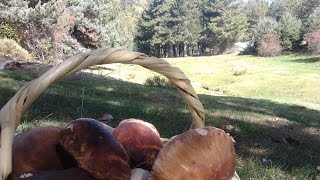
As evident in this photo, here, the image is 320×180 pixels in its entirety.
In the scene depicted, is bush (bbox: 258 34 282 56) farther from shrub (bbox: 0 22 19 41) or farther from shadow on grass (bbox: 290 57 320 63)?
shrub (bbox: 0 22 19 41)

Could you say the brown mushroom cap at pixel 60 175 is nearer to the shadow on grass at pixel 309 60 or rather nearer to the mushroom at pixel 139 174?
the mushroom at pixel 139 174

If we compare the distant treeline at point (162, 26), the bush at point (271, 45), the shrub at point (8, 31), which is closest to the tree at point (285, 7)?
the distant treeline at point (162, 26)

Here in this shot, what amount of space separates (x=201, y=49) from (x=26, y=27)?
5257cm

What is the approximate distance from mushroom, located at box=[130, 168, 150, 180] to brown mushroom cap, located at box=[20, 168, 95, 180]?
0.16 metres

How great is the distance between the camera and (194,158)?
1.36 meters

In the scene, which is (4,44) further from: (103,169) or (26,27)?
(103,169)

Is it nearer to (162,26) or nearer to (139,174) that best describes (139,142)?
(139,174)

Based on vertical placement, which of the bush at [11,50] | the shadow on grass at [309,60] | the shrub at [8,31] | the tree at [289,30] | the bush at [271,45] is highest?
the shrub at [8,31]

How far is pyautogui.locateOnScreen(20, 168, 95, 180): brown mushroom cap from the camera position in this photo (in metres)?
1.35

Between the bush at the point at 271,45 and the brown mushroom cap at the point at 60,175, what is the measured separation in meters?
52.0

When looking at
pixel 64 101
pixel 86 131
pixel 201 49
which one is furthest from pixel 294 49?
pixel 86 131

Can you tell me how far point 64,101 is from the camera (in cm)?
621

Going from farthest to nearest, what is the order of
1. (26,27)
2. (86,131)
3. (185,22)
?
(185,22), (26,27), (86,131)

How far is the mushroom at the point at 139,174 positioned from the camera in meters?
1.50
